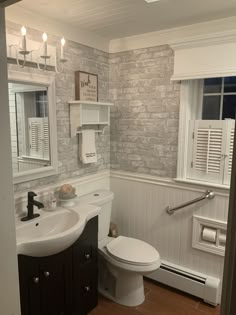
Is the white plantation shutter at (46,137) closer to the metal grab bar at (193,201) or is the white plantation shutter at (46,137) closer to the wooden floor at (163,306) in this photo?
the metal grab bar at (193,201)

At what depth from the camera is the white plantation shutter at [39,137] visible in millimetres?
2029

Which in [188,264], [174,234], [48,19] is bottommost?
[188,264]

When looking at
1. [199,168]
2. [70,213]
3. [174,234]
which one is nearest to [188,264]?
[174,234]

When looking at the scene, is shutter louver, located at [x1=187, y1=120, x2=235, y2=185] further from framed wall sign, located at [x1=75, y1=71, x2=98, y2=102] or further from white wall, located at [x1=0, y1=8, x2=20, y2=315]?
white wall, located at [x1=0, y1=8, x2=20, y2=315]

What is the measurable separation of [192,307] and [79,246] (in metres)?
1.12

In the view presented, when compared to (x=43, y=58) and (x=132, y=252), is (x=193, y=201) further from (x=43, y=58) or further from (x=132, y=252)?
(x=43, y=58)

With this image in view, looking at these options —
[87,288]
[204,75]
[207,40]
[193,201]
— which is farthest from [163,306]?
[207,40]

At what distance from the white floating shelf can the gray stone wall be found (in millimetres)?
193

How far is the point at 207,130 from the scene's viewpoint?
223 centimetres

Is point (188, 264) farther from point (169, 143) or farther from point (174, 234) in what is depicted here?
point (169, 143)

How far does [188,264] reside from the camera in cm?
242

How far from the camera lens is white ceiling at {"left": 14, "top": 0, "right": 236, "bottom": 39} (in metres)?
1.73

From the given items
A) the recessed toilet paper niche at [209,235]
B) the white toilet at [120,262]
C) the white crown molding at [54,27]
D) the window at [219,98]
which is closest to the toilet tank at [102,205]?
the white toilet at [120,262]

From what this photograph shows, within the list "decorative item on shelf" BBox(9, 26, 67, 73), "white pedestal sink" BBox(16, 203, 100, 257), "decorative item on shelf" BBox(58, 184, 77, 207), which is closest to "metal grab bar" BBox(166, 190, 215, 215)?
"white pedestal sink" BBox(16, 203, 100, 257)
